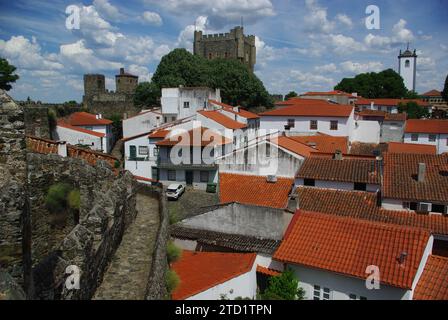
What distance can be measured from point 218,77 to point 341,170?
43195 mm

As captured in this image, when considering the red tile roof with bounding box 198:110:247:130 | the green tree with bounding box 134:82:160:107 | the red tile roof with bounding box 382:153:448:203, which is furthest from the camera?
the green tree with bounding box 134:82:160:107

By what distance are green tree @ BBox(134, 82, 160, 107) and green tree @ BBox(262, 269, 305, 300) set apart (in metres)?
45.3

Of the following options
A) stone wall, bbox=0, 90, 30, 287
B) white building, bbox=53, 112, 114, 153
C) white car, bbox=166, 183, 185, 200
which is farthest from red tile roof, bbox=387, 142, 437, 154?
stone wall, bbox=0, 90, 30, 287

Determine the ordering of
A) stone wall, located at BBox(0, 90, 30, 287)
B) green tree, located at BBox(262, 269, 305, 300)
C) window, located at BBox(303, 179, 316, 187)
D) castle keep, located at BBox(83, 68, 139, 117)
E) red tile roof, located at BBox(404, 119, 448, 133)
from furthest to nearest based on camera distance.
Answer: castle keep, located at BBox(83, 68, 139, 117), red tile roof, located at BBox(404, 119, 448, 133), window, located at BBox(303, 179, 316, 187), green tree, located at BBox(262, 269, 305, 300), stone wall, located at BBox(0, 90, 30, 287)

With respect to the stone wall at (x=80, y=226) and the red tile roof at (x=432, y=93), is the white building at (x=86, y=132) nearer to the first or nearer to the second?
the stone wall at (x=80, y=226)

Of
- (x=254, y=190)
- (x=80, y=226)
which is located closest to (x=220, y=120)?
(x=254, y=190)

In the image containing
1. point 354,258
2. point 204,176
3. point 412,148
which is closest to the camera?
point 354,258

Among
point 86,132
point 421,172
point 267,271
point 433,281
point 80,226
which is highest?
point 86,132

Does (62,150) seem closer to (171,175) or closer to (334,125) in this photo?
(171,175)

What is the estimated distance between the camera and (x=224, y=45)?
85375 mm

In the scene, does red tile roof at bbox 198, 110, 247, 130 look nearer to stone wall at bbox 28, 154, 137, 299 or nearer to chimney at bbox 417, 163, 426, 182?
chimney at bbox 417, 163, 426, 182

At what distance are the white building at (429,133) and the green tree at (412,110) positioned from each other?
1804 cm

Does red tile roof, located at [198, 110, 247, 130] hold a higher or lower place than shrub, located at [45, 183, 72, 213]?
higher

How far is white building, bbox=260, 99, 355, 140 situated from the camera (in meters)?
41.7
